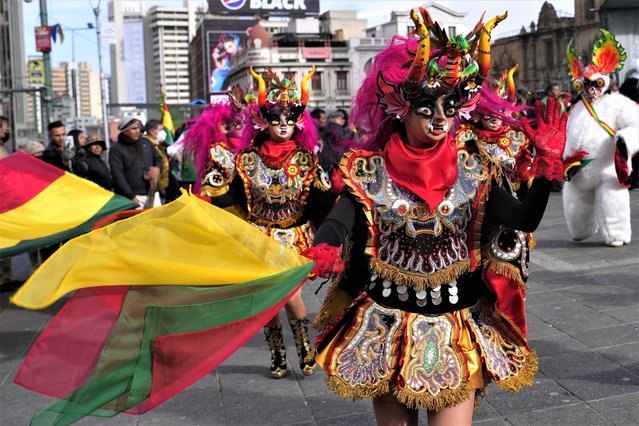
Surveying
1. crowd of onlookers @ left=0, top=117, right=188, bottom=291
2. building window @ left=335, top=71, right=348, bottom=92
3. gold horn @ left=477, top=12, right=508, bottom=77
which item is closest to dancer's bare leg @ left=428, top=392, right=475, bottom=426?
gold horn @ left=477, top=12, right=508, bottom=77

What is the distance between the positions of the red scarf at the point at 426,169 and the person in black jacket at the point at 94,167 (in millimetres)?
7166

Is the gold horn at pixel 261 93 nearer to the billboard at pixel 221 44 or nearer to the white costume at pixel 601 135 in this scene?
the white costume at pixel 601 135

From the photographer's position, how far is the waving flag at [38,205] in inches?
267

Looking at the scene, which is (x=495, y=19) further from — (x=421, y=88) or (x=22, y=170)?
(x=22, y=170)

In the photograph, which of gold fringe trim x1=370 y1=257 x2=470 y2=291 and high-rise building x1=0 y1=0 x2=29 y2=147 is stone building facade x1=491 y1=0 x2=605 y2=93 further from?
gold fringe trim x1=370 y1=257 x2=470 y2=291

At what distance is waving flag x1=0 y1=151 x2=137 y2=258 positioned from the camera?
679 centimetres

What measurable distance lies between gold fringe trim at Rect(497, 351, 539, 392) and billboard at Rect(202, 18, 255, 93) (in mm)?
95725

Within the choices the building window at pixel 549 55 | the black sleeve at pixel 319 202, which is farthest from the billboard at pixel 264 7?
the black sleeve at pixel 319 202

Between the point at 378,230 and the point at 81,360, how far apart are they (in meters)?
1.34

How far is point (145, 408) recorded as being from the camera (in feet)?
10.7

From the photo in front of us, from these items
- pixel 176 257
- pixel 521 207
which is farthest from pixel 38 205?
pixel 521 207

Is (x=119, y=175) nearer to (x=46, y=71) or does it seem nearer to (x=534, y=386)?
(x=534, y=386)

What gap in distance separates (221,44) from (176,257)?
110534mm

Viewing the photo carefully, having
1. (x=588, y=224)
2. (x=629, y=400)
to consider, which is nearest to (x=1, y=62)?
(x=588, y=224)
